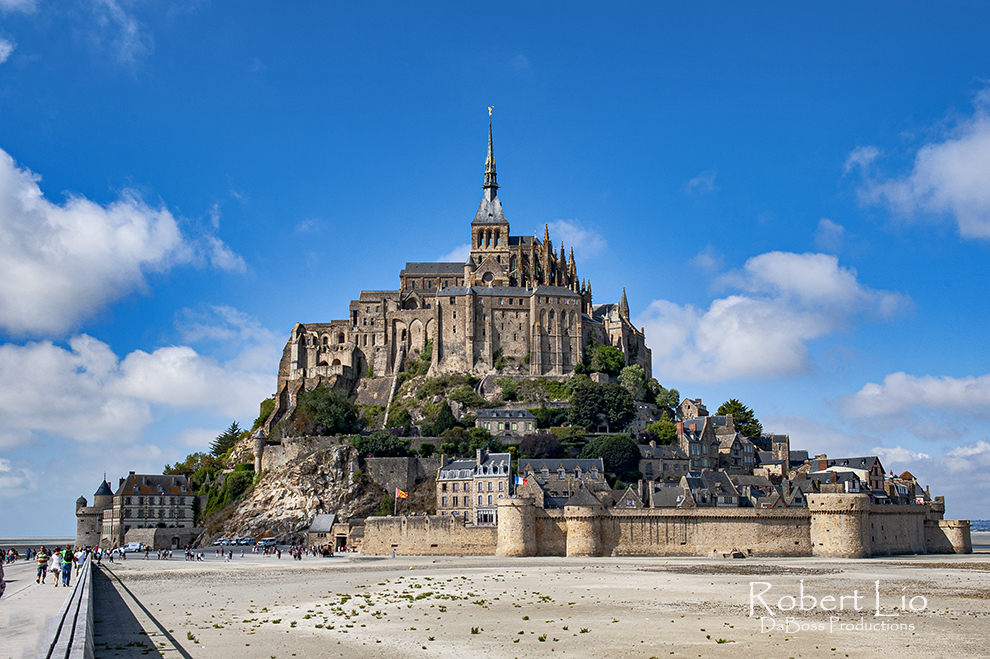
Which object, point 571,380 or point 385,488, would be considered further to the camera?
point 571,380

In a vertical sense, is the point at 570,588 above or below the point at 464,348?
below

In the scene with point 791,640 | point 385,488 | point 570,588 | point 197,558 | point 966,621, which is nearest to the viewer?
point 791,640

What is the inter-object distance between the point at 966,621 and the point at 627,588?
12.7m

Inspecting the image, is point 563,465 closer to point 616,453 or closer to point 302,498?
point 616,453

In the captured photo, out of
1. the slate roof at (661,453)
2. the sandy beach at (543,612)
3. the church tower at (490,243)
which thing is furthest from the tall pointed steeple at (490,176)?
the sandy beach at (543,612)

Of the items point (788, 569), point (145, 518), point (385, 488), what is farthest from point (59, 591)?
point (145, 518)

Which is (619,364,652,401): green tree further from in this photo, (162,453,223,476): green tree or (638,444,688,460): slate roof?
(162,453,223,476): green tree

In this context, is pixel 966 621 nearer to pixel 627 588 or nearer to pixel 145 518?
pixel 627 588

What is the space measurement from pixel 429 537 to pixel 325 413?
26556 millimetres

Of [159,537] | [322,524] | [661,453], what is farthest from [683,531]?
[159,537]

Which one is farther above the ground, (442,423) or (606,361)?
(606,361)

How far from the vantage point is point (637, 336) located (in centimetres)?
10306

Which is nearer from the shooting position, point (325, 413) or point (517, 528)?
point (517, 528)

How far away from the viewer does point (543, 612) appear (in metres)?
28.9
